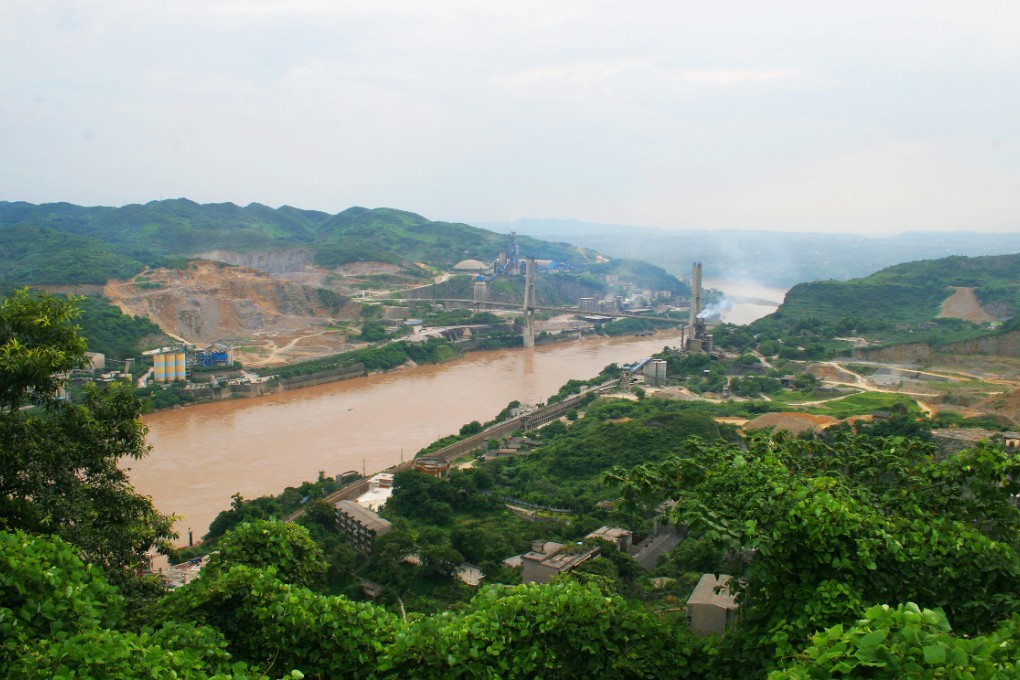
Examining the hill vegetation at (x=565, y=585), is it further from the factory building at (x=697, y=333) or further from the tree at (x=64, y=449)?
the factory building at (x=697, y=333)

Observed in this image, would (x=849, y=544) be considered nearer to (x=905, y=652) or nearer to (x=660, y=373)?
(x=905, y=652)

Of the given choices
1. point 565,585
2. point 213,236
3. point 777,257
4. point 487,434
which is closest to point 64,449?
point 565,585

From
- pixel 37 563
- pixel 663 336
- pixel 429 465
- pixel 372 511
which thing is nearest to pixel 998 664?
pixel 37 563

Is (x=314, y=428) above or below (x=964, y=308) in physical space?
below

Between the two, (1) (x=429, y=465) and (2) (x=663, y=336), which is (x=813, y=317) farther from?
(1) (x=429, y=465)

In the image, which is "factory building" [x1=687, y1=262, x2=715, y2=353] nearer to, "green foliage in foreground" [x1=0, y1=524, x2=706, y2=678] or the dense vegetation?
the dense vegetation

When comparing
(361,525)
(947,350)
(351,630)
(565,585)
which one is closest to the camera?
(351,630)

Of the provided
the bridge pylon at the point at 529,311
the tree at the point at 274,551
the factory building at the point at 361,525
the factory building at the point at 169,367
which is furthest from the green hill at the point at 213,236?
the tree at the point at 274,551
